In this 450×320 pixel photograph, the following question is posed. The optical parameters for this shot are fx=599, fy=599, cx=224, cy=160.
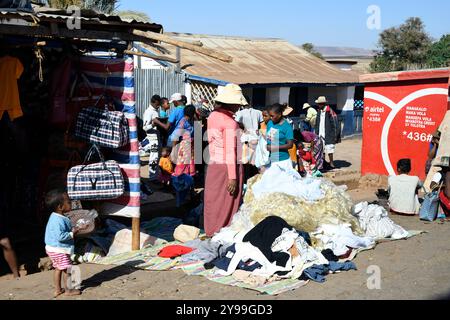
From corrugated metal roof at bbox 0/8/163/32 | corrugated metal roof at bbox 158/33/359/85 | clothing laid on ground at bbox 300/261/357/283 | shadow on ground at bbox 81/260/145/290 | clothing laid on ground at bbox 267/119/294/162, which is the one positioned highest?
corrugated metal roof at bbox 158/33/359/85

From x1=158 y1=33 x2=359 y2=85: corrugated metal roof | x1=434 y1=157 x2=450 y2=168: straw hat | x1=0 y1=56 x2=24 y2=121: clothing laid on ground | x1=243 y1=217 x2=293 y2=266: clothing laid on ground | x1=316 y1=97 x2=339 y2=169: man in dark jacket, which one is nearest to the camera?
x1=243 y1=217 x2=293 y2=266: clothing laid on ground

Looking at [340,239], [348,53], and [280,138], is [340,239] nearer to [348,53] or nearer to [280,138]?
[280,138]

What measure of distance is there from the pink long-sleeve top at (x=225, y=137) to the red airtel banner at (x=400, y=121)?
16.4 ft

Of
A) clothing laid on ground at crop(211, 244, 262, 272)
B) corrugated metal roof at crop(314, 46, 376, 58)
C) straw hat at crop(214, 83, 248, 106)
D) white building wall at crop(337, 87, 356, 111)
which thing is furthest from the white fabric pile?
corrugated metal roof at crop(314, 46, 376, 58)

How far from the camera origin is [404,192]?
871 cm

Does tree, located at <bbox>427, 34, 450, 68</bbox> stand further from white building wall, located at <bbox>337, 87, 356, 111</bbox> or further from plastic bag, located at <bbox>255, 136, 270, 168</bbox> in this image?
Answer: plastic bag, located at <bbox>255, 136, 270, 168</bbox>

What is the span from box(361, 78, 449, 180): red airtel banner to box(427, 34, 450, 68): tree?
2596 cm

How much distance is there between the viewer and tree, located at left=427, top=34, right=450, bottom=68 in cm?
3588

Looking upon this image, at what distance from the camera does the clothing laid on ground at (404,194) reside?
28.3 feet

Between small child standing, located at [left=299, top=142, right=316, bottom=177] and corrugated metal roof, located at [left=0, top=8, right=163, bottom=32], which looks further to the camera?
small child standing, located at [left=299, top=142, right=316, bottom=177]

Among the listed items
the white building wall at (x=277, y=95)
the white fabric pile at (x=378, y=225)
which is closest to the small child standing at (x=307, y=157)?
the white fabric pile at (x=378, y=225)

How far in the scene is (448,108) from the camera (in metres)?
10.2

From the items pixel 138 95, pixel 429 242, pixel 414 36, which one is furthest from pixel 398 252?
pixel 414 36

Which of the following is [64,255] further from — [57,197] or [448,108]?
[448,108]
